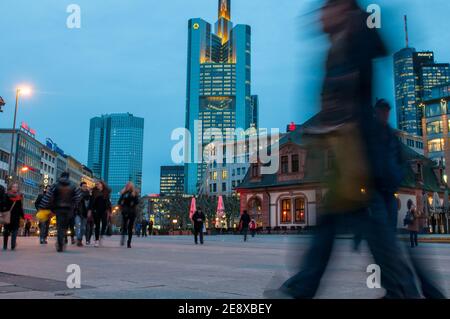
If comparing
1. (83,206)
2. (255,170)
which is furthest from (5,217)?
(255,170)

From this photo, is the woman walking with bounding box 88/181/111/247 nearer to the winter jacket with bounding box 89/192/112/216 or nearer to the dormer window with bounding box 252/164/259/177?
the winter jacket with bounding box 89/192/112/216

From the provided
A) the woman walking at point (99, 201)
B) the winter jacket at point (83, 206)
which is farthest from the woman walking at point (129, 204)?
the winter jacket at point (83, 206)

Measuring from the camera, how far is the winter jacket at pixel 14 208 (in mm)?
13109

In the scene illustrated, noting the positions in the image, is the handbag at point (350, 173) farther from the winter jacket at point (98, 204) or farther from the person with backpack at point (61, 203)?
the winter jacket at point (98, 204)

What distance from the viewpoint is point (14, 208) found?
44.1ft

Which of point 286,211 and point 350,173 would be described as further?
point 286,211

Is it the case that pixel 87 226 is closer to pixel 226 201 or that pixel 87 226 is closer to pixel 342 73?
pixel 342 73

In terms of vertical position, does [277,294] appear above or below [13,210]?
below

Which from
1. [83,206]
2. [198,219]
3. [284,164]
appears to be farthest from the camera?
[284,164]

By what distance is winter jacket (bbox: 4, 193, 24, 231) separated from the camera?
1311 cm

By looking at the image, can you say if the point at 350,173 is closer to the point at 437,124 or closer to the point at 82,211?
the point at 82,211

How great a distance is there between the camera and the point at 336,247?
10.2 feet

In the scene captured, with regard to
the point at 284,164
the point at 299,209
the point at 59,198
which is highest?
the point at 284,164

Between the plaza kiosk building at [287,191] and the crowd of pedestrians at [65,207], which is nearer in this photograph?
the crowd of pedestrians at [65,207]
